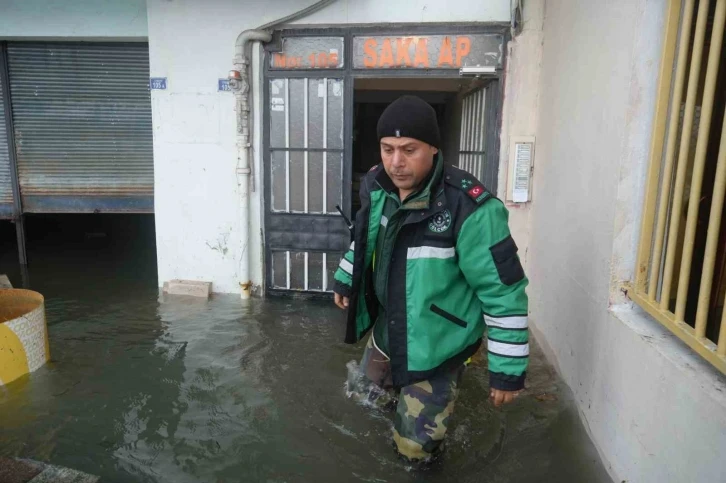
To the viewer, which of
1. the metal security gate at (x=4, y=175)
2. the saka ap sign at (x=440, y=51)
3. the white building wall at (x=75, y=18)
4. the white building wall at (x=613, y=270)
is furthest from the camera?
the metal security gate at (x=4, y=175)

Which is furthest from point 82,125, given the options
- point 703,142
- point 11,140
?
point 703,142

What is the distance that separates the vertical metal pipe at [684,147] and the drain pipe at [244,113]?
11.6ft

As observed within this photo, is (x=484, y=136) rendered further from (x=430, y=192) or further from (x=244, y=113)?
(x=430, y=192)

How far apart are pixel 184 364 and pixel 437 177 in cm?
269

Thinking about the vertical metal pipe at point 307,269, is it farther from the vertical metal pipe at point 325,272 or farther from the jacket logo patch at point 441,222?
the jacket logo patch at point 441,222

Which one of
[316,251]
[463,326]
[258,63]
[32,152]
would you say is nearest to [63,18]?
[32,152]

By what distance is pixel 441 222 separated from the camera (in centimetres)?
236

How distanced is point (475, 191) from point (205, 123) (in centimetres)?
381

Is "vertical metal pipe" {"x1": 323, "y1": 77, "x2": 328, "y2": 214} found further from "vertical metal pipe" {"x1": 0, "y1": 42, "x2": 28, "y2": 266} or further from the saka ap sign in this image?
"vertical metal pipe" {"x1": 0, "y1": 42, "x2": 28, "y2": 266}

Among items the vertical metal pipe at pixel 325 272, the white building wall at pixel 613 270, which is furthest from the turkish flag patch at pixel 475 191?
the vertical metal pipe at pixel 325 272

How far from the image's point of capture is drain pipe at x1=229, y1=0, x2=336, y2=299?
4930mm

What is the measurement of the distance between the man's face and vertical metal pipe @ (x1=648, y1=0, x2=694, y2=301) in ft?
3.47

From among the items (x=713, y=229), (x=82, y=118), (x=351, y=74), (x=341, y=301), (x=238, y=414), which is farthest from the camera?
(x=82, y=118)

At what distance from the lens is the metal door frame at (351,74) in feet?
15.6
